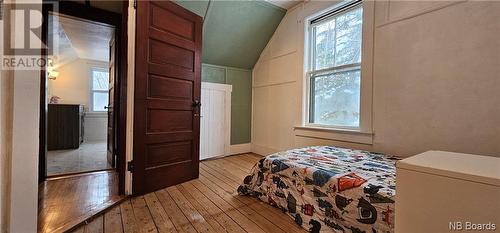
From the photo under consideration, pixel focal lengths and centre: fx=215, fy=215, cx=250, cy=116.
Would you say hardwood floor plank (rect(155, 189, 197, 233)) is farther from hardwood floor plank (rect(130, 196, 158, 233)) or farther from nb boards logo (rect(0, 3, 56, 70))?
nb boards logo (rect(0, 3, 56, 70))

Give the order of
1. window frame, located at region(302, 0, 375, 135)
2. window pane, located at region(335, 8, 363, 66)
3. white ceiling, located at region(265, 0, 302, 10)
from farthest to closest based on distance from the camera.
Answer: white ceiling, located at region(265, 0, 302, 10)
window pane, located at region(335, 8, 363, 66)
window frame, located at region(302, 0, 375, 135)

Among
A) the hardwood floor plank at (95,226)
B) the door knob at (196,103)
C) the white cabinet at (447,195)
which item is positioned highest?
the door knob at (196,103)

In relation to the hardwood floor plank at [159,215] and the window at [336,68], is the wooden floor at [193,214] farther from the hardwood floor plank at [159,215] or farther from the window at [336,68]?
the window at [336,68]

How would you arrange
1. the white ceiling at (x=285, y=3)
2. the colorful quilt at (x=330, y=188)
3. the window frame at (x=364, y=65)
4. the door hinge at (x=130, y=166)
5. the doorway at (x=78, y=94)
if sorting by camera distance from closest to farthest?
the colorful quilt at (x=330, y=188) < the door hinge at (x=130, y=166) < the window frame at (x=364, y=65) < the doorway at (x=78, y=94) < the white ceiling at (x=285, y=3)

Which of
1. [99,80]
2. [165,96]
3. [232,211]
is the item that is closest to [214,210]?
[232,211]

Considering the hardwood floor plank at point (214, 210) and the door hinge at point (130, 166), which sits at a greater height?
the door hinge at point (130, 166)

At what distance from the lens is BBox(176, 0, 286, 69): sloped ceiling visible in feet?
10.3

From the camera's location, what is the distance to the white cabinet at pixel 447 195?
29.0 inches

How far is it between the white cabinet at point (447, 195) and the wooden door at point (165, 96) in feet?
7.07

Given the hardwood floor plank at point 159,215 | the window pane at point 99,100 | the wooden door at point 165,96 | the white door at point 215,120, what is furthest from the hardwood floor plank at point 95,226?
the window pane at point 99,100

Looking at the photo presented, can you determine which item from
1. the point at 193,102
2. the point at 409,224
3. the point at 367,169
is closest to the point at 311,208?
the point at 367,169

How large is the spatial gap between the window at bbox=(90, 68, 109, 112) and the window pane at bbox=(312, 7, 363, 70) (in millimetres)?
5313

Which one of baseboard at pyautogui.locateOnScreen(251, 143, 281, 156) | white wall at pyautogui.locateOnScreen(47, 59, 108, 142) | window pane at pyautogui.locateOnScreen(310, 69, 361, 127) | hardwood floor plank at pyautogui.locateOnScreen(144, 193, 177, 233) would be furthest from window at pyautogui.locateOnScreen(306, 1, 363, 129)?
white wall at pyautogui.locateOnScreen(47, 59, 108, 142)

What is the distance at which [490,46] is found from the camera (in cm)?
173
